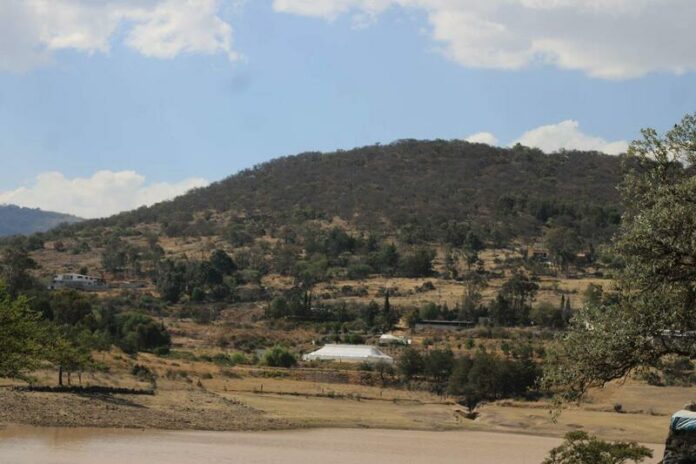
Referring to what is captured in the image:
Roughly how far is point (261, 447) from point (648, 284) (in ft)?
97.8

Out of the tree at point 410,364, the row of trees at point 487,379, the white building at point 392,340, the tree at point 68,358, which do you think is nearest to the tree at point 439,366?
Result: the row of trees at point 487,379

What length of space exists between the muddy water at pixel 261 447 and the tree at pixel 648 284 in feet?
75.7

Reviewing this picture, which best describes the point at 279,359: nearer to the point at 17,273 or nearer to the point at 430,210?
the point at 17,273

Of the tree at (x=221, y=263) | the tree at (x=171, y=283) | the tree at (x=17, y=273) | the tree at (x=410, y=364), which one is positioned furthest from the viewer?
the tree at (x=221, y=263)

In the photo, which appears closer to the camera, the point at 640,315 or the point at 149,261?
the point at 640,315

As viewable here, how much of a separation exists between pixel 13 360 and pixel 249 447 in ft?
56.0

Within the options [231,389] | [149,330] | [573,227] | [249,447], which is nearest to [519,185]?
[573,227]

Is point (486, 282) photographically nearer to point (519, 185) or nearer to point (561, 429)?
point (561, 429)

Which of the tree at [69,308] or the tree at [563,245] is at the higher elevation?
the tree at [563,245]

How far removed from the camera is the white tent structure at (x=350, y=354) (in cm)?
8012

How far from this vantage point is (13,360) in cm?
2881

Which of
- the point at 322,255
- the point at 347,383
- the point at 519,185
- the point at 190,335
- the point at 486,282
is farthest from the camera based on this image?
the point at 519,185

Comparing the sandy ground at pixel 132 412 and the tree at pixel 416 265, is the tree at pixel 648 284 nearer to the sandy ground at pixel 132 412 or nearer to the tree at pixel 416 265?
the sandy ground at pixel 132 412

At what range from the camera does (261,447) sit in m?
44.0
